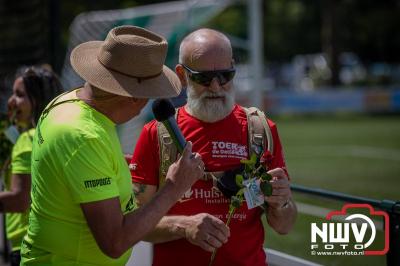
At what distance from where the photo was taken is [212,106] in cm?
371

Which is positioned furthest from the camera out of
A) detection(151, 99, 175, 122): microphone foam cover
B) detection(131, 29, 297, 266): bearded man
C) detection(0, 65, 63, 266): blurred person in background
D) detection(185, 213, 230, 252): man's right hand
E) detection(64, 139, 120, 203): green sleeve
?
detection(0, 65, 63, 266): blurred person in background

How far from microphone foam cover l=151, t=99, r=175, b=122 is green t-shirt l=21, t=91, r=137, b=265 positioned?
196 mm

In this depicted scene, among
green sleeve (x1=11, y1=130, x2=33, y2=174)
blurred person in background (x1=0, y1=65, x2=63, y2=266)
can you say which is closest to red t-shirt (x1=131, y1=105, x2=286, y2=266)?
green sleeve (x1=11, y1=130, x2=33, y2=174)

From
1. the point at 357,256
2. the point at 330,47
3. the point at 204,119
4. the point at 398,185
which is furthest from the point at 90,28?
the point at 330,47

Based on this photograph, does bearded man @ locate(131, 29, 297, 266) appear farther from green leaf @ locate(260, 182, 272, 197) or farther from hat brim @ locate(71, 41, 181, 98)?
hat brim @ locate(71, 41, 181, 98)

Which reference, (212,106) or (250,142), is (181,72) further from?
(250,142)

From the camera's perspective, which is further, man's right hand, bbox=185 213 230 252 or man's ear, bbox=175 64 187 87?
man's ear, bbox=175 64 187 87

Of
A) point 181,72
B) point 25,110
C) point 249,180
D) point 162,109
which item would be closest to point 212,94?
point 181,72

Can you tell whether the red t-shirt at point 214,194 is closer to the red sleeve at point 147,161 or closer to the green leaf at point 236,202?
the red sleeve at point 147,161

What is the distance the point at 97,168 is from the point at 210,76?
114cm

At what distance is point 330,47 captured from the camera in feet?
143

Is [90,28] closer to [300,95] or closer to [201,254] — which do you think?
[201,254]

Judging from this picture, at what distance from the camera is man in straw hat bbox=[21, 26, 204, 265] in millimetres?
2719

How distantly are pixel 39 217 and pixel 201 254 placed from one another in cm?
98
